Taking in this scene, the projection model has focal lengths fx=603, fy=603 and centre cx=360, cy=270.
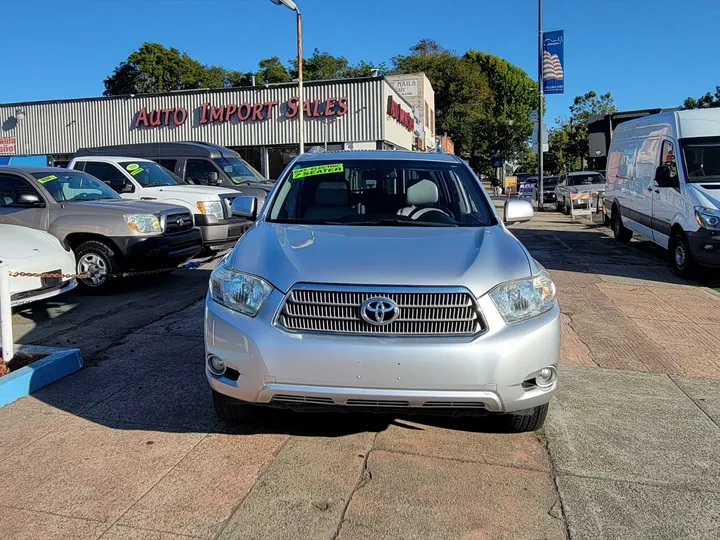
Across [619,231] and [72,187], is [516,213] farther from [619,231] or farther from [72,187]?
[619,231]

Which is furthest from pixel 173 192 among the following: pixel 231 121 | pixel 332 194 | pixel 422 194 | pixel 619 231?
pixel 231 121

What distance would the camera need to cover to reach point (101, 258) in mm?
7820

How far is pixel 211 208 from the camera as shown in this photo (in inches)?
402

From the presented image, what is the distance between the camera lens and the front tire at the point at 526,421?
3.56 meters

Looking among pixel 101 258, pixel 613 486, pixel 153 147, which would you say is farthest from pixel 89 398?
pixel 153 147

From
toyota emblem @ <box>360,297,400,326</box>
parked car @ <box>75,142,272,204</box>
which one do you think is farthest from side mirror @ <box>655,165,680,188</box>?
toyota emblem @ <box>360,297,400,326</box>

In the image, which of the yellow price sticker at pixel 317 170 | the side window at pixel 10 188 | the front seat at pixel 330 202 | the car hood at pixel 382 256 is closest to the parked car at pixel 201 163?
the side window at pixel 10 188

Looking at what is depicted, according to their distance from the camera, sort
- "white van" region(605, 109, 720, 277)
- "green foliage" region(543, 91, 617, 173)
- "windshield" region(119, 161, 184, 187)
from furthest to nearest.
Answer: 1. "green foliage" region(543, 91, 617, 173)
2. "windshield" region(119, 161, 184, 187)
3. "white van" region(605, 109, 720, 277)

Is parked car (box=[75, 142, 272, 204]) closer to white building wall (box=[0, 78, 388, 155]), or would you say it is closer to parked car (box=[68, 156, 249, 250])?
parked car (box=[68, 156, 249, 250])

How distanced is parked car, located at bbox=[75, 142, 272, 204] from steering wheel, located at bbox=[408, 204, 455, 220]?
787cm

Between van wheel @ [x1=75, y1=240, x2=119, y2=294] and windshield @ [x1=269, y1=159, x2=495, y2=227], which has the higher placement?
windshield @ [x1=269, y1=159, x2=495, y2=227]

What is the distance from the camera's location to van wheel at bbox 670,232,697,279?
29.2 ft

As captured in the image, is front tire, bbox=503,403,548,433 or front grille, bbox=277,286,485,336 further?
front tire, bbox=503,403,548,433

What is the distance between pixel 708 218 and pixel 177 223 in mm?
7354
